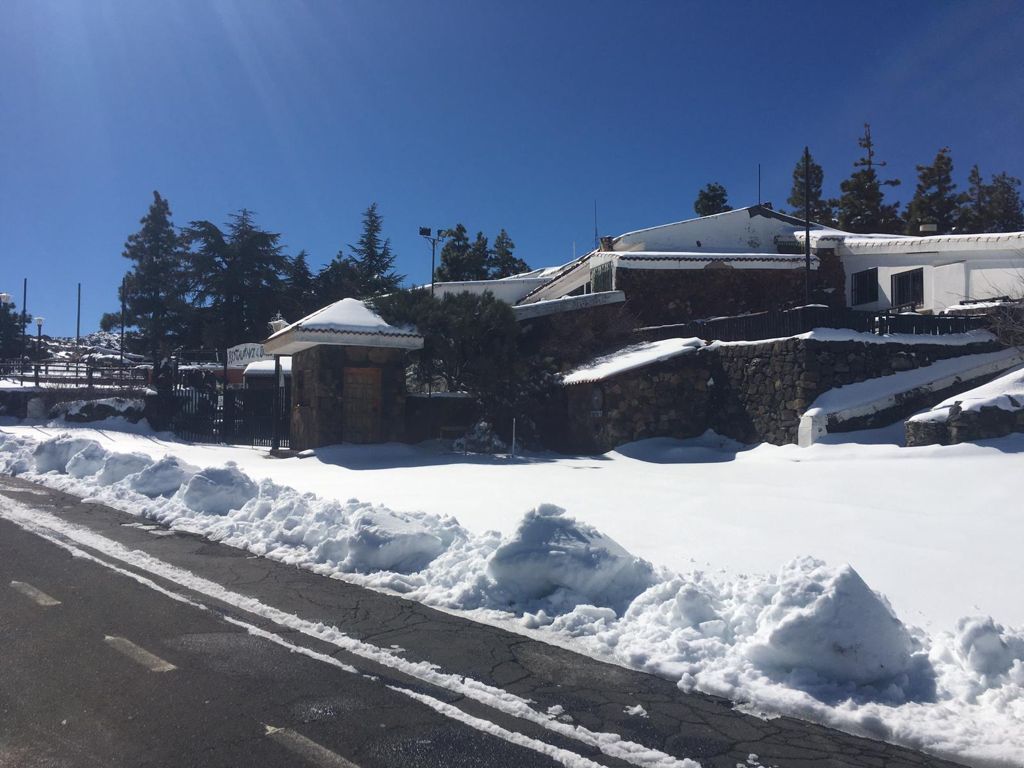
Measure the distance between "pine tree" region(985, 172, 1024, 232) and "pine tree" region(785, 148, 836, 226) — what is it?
292 inches

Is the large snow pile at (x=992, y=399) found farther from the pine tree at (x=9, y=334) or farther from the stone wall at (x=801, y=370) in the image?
the pine tree at (x=9, y=334)

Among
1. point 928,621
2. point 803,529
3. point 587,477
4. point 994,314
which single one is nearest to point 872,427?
point 994,314

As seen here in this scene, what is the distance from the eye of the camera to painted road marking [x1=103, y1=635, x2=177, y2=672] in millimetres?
5215

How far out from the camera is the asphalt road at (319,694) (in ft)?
13.5

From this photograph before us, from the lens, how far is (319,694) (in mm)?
4824

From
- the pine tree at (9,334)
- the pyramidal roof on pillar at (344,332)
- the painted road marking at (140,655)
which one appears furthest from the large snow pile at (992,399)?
the pine tree at (9,334)

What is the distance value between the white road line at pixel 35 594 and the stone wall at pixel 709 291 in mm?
18996

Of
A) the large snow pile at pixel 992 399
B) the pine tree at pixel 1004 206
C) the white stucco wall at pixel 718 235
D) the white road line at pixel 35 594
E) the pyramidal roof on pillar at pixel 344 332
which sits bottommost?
the white road line at pixel 35 594

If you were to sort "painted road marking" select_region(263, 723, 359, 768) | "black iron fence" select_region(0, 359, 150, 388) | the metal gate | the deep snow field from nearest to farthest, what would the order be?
1. "painted road marking" select_region(263, 723, 359, 768)
2. the deep snow field
3. the metal gate
4. "black iron fence" select_region(0, 359, 150, 388)

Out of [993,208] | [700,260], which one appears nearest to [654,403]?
[700,260]

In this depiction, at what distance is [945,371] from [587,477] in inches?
290

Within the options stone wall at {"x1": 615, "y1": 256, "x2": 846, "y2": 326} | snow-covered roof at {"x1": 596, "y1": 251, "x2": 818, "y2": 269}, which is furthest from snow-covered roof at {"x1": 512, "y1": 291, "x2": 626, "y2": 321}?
snow-covered roof at {"x1": 596, "y1": 251, "x2": 818, "y2": 269}

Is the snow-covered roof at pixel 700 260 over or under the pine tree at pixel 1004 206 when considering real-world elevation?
under

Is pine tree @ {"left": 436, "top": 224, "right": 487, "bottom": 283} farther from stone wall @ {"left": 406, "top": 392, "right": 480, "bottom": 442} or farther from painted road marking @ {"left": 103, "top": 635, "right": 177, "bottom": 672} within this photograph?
painted road marking @ {"left": 103, "top": 635, "right": 177, "bottom": 672}
